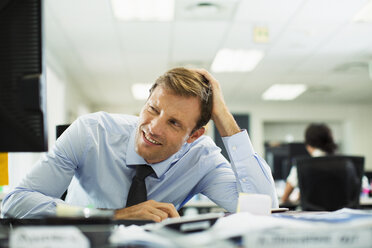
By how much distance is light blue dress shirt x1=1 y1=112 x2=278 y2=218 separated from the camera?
45.4 inches

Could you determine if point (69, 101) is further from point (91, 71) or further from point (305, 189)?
point (305, 189)

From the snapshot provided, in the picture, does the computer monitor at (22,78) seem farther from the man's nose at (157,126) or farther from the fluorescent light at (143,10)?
the fluorescent light at (143,10)

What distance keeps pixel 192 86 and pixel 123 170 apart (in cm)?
37

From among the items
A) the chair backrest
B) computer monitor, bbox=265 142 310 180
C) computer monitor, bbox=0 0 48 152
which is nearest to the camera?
computer monitor, bbox=0 0 48 152

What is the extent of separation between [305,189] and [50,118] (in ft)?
11.2

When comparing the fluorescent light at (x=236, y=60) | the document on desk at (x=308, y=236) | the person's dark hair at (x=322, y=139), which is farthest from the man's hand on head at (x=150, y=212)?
the fluorescent light at (x=236, y=60)

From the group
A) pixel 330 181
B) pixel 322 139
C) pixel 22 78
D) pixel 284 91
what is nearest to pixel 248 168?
pixel 22 78

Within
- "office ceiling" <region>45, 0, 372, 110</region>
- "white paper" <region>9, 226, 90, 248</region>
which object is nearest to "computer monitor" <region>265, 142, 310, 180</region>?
"office ceiling" <region>45, 0, 372, 110</region>

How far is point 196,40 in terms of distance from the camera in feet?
13.5

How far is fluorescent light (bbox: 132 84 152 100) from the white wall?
7.20 ft

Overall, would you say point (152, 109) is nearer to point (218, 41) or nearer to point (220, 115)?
point (220, 115)

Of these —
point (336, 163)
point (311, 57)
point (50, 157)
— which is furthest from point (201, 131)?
point (311, 57)

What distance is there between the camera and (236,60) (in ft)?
16.1

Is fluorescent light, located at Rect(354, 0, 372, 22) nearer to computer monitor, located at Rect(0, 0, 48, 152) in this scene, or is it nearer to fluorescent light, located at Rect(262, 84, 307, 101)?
fluorescent light, located at Rect(262, 84, 307, 101)
